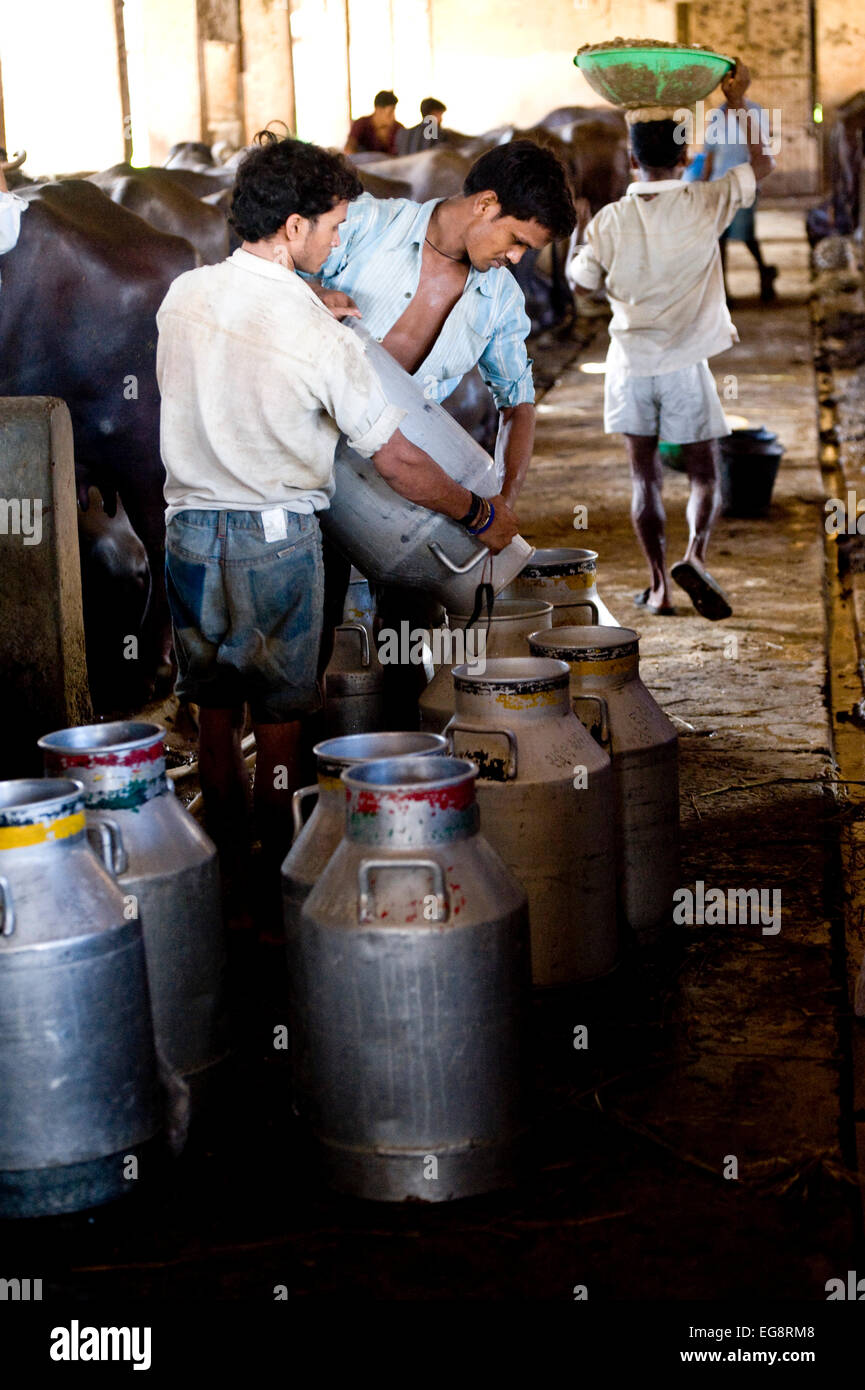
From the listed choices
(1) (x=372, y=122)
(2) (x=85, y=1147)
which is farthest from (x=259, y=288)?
(1) (x=372, y=122)

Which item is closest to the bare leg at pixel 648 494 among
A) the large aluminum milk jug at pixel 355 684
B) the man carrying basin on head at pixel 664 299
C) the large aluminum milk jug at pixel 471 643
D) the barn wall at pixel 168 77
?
the man carrying basin on head at pixel 664 299

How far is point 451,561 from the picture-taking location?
147 inches

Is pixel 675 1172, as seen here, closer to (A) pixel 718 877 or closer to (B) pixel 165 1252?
(B) pixel 165 1252

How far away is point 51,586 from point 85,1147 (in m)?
2.04

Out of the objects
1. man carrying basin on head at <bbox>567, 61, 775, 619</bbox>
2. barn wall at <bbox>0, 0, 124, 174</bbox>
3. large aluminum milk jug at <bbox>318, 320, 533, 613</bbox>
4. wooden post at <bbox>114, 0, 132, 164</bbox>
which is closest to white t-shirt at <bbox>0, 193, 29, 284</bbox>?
large aluminum milk jug at <bbox>318, 320, 533, 613</bbox>

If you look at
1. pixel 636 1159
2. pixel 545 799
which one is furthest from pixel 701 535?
pixel 636 1159

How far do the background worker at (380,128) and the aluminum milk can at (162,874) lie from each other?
1566 centimetres

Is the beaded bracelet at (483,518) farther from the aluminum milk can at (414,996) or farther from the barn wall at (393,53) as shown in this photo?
the barn wall at (393,53)

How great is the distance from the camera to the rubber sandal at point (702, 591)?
21.3 feet

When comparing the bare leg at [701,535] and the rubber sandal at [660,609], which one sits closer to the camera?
the bare leg at [701,535]

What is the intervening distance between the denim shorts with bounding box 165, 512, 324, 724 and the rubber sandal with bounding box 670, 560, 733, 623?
3104 mm

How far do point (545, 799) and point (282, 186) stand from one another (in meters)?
1.41

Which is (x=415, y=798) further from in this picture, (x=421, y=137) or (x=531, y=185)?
(x=421, y=137)

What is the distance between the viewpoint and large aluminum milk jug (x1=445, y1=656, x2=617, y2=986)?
3287mm
